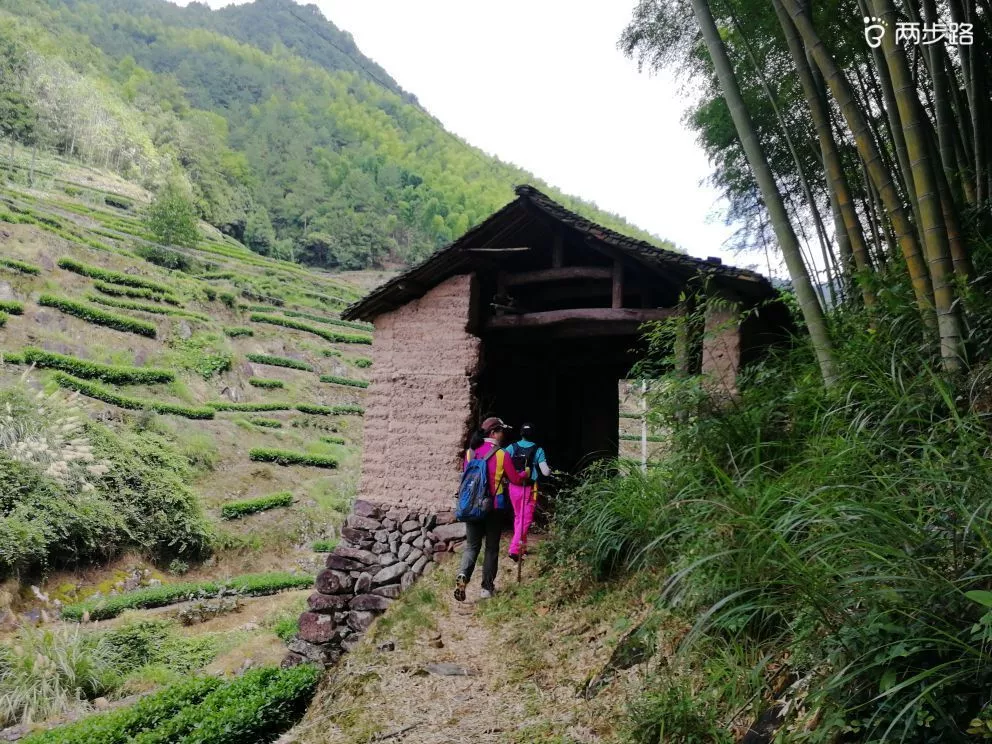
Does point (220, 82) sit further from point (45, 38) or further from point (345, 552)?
point (345, 552)

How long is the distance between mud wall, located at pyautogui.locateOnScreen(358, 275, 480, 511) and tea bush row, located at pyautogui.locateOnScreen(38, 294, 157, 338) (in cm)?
1929

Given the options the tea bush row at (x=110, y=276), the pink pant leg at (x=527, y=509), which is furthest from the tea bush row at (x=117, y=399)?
the pink pant leg at (x=527, y=509)

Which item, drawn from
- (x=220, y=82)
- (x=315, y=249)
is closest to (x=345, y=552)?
(x=315, y=249)

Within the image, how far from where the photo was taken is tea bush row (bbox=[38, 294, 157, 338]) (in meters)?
22.0

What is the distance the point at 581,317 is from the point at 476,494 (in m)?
2.53

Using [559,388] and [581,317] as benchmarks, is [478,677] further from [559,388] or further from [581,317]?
[559,388]

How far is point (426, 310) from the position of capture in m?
7.64

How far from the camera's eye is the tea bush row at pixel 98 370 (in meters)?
18.8

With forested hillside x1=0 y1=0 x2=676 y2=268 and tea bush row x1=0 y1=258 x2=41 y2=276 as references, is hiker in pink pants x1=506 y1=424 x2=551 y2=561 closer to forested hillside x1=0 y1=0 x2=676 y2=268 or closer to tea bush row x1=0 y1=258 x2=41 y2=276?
tea bush row x1=0 y1=258 x2=41 y2=276

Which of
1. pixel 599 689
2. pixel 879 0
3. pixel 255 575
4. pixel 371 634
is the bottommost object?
pixel 255 575

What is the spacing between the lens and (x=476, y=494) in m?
5.65

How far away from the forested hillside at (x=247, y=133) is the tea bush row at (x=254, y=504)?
136 feet

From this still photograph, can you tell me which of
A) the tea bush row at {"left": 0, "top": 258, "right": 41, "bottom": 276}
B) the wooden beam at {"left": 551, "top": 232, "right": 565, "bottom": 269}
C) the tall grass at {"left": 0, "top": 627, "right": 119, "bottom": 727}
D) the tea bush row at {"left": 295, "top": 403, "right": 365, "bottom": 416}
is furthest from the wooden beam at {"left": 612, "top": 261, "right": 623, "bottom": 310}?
the tea bush row at {"left": 0, "top": 258, "right": 41, "bottom": 276}

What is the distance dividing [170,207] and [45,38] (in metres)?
47.4
